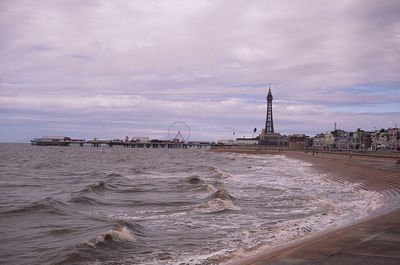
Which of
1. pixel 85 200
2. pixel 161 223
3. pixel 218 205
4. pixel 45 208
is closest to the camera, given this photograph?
pixel 161 223

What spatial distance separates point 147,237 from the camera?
1395 cm

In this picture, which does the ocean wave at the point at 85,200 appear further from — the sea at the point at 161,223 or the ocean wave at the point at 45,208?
the ocean wave at the point at 45,208

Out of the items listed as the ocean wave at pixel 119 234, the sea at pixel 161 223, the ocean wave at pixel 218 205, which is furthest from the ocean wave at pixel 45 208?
the ocean wave at pixel 218 205

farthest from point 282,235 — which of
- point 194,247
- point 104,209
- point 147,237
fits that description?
point 104,209

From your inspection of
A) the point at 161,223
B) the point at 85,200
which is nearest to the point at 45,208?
the point at 85,200

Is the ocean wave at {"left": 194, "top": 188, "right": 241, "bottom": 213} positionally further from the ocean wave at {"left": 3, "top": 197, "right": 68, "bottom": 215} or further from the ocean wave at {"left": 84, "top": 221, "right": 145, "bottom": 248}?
the ocean wave at {"left": 3, "top": 197, "right": 68, "bottom": 215}

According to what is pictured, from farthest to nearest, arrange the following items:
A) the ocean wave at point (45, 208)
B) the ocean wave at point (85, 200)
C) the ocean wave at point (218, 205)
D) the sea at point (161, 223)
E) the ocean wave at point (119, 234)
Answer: the ocean wave at point (85, 200) < the ocean wave at point (218, 205) < the ocean wave at point (45, 208) < the ocean wave at point (119, 234) < the sea at point (161, 223)

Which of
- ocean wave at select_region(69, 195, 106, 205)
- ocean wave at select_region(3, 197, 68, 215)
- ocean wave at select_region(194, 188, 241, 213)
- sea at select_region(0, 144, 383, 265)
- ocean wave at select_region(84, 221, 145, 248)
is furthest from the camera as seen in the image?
ocean wave at select_region(69, 195, 106, 205)

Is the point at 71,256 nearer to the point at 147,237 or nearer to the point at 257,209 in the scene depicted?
the point at 147,237

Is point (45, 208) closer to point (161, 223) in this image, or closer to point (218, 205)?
point (161, 223)

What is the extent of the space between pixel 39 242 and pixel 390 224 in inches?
361

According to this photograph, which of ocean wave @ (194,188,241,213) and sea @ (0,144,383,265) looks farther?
ocean wave @ (194,188,241,213)

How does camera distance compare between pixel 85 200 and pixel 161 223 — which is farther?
pixel 85 200

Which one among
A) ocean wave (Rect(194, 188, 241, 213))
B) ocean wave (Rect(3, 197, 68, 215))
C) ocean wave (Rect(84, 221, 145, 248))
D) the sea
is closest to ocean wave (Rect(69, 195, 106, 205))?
the sea
